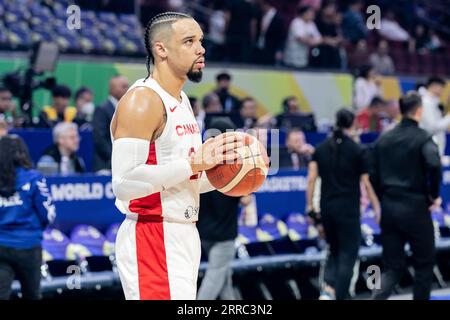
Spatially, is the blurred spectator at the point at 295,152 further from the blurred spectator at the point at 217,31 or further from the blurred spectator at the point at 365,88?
the blurred spectator at the point at 217,31

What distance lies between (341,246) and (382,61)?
31.2 feet

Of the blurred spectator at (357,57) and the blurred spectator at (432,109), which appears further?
the blurred spectator at (357,57)

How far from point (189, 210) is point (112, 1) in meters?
11.1

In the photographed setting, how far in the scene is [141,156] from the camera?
13.8 ft

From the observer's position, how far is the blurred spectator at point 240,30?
1521 centimetres

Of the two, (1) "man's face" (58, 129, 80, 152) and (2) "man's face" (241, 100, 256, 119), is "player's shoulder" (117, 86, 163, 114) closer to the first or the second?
(1) "man's face" (58, 129, 80, 152)

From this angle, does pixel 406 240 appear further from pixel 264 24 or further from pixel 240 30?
pixel 264 24

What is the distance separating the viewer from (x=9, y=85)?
1070cm

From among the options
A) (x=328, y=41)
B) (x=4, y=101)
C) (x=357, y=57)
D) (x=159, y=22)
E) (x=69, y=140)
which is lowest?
(x=69, y=140)

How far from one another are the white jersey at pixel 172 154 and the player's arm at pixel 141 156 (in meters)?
0.08

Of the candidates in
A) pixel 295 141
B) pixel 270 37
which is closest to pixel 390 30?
pixel 270 37

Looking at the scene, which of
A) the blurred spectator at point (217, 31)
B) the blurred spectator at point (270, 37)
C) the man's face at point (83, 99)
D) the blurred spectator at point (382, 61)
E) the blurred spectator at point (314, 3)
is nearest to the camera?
the man's face at point (83, 99)

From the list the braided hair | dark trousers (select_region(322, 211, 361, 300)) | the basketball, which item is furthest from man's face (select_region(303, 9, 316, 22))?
the basketball

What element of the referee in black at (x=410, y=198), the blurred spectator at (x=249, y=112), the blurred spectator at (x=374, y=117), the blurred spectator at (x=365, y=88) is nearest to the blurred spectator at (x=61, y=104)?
the blurred spectator at (x=249, y=112)
